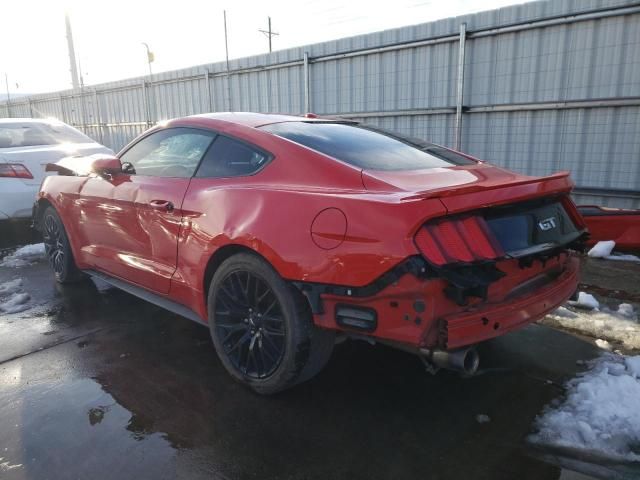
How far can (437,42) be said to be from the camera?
7402 mm

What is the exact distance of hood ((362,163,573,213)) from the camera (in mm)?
2173

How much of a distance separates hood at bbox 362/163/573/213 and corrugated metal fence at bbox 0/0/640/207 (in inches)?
164

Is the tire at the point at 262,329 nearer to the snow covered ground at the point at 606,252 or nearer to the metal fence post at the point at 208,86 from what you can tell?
the snow covered ground at the point at 606,252

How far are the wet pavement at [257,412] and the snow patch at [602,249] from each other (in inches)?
87.4

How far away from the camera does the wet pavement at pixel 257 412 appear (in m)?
2.21

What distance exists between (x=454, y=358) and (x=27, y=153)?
6.17 metres

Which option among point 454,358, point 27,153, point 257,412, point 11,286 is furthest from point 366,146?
point 27,153

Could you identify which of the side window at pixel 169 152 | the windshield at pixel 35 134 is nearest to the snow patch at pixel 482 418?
the side window at pixel 169 152

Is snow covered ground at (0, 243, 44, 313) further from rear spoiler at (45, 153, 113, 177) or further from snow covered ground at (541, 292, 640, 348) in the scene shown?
snow covered ground at (541, 292, 640, 348)

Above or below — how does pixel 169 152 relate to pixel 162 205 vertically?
above

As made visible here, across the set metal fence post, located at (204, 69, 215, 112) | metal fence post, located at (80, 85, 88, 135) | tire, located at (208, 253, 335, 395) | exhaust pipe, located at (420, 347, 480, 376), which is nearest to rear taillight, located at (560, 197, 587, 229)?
exhaust pipe, located at (420, 347, 480, 376)

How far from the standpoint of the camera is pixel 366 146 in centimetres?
303

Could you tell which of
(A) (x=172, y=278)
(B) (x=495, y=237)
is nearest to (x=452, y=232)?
(B) (x=495, y=237)

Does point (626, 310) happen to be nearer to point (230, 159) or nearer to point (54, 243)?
point (230, 159)
